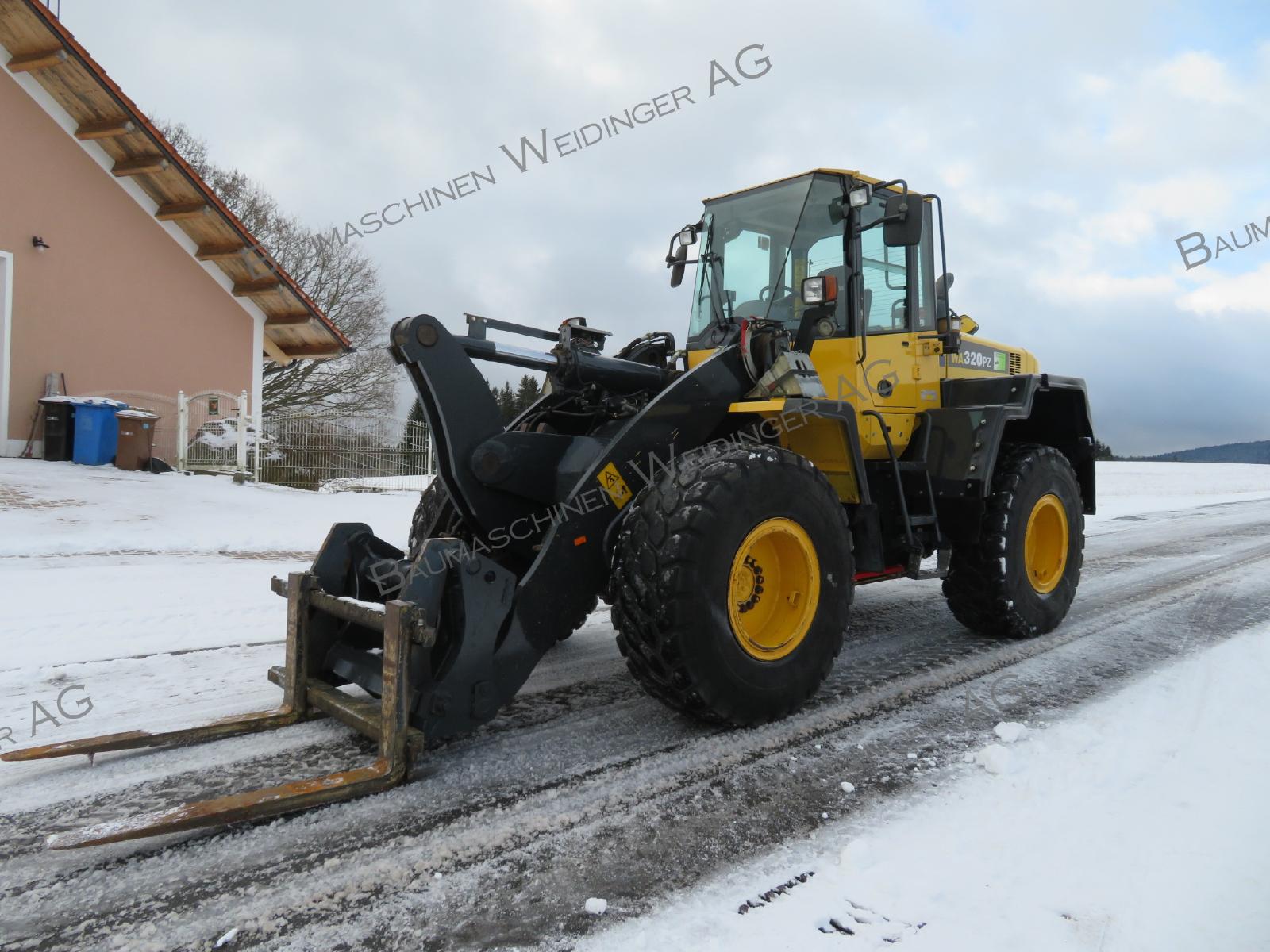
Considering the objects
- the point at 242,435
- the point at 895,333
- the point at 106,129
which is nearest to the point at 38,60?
the point at 106,129

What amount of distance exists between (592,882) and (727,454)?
173cm

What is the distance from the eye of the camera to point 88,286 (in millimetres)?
13680

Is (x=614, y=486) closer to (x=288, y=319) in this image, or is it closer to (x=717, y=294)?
(x=717, y=294)

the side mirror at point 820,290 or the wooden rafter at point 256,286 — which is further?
the wooden rafter at point 256,286

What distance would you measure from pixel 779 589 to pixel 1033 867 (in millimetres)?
1553

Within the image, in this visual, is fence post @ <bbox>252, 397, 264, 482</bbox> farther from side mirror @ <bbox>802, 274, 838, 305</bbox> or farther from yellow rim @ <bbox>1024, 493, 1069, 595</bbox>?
yellow rim @ <bbox>1024, 493, 1069, 595</bbox>

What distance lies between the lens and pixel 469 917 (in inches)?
85.7

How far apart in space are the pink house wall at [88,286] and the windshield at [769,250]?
487 inches

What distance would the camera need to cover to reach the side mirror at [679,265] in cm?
535

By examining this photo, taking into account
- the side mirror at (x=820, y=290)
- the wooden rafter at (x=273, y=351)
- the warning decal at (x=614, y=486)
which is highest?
the wooden rafter at (x=273, y=351)

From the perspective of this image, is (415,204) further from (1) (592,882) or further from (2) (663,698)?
(1) (592,882)

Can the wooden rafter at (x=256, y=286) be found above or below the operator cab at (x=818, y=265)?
above

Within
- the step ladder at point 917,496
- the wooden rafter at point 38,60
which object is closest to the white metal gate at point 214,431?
the wooden rafter at point 38,60

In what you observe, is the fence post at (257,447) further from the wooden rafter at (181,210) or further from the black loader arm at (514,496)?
the black loader arm at (514,496)
